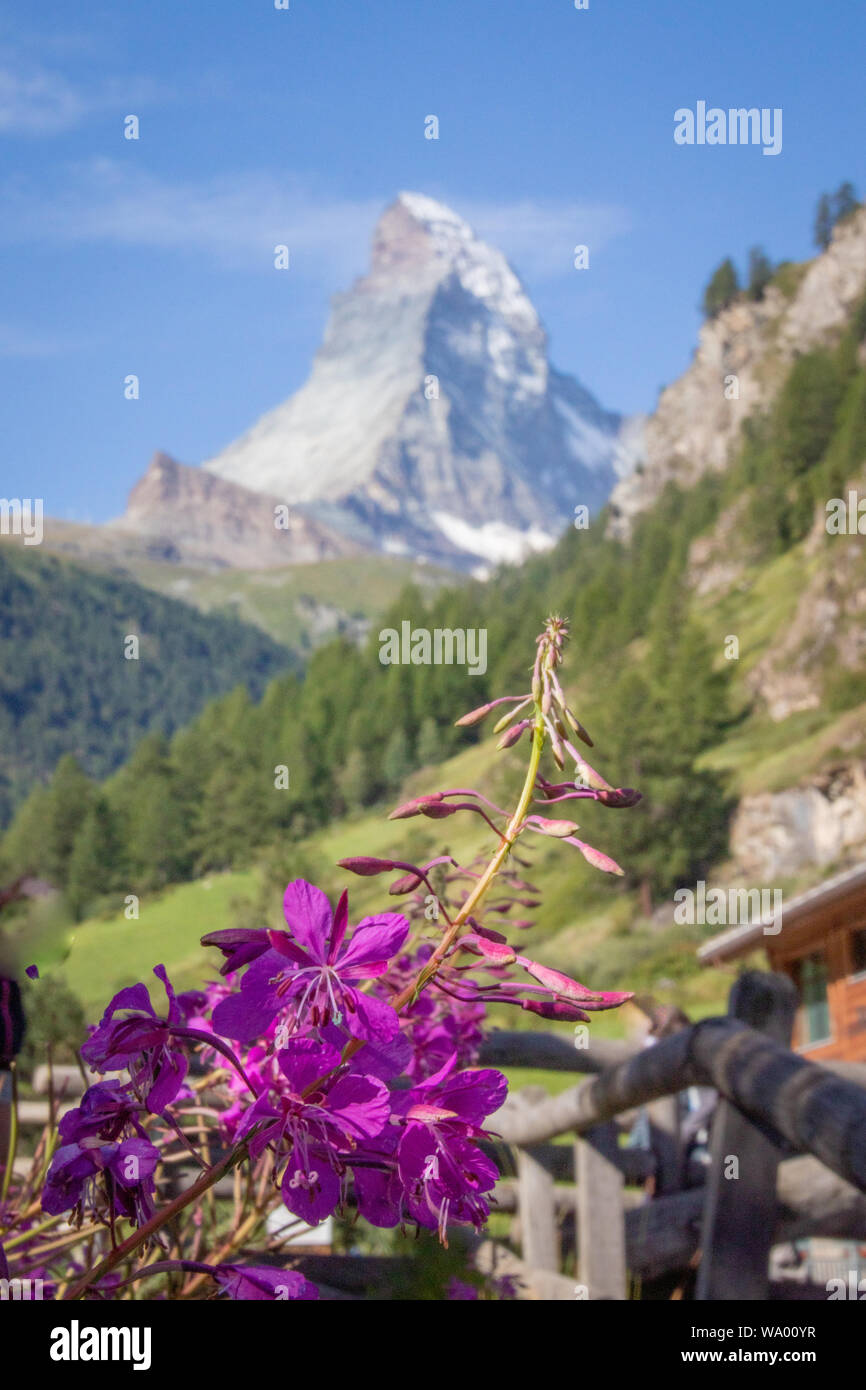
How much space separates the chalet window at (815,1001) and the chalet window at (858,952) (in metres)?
0.58

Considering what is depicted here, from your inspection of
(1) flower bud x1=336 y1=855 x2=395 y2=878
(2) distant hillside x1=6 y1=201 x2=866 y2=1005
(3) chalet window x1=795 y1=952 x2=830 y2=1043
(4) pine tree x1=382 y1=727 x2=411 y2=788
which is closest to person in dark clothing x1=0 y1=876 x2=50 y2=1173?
(1) flower bud x1=336 y1=855 x2=395 y2=878

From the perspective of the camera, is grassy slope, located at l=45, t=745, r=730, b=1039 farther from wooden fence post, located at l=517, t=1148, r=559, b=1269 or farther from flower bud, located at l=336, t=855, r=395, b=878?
flower bud, located at l=336, t=855, r=395, b=878

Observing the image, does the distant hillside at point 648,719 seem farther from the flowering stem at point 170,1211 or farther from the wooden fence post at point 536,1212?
the flowering stem at point 170,1211

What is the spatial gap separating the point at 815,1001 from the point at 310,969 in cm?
1634

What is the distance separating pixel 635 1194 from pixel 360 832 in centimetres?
6701

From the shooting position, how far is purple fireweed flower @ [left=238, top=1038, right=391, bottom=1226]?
79 centimetres

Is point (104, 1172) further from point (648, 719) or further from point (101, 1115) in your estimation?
point (648, 719)

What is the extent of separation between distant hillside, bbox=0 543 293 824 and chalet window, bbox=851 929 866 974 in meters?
133

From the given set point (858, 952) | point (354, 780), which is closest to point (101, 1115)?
point (858, 952)

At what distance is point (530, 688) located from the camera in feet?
3.13

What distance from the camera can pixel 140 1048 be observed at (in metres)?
0.83

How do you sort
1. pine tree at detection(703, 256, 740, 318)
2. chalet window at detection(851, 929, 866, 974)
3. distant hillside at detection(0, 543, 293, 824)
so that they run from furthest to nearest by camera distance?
distant hillside at detection(0, 543, 293, 824)
pine tree at detection(703, 256, 740, 318)
chalet window at detection(851, 929, 866, 974)

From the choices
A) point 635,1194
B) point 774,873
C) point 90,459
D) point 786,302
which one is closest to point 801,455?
point 786,302
